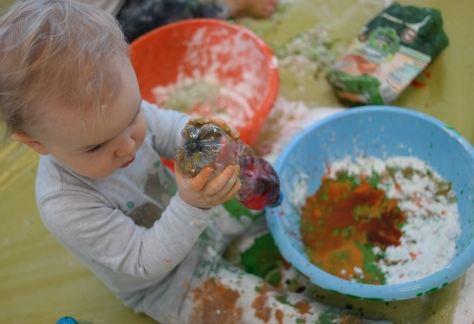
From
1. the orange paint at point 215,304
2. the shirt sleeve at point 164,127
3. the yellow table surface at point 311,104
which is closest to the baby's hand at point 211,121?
the shirt sleeve at point 164,127

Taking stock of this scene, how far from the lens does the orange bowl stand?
1.46 m

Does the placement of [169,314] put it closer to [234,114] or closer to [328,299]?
A: [328,299]

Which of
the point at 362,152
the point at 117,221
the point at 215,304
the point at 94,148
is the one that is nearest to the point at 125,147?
the point at 94,148

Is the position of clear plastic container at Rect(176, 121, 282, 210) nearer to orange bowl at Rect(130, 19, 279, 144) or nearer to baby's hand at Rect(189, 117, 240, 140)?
baby's hand at Rect(189, 117, 240, 140)

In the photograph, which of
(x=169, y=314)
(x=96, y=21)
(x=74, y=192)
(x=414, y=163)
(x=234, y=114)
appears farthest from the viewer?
(x=234, y=114)

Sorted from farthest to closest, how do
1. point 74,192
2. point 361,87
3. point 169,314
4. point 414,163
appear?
point 361,87 < point 414,163 < point 169,314 < point 74,192

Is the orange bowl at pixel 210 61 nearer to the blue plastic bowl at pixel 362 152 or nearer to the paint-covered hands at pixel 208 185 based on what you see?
the blue plastic bowl at pixel 362 152

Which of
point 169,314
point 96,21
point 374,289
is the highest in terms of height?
point 96,21

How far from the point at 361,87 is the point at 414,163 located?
0.88 feet

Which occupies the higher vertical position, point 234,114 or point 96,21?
point 96,21

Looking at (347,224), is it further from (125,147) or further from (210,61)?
(210,61)

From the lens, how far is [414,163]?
120 centimetres

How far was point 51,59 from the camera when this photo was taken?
0.69 metres

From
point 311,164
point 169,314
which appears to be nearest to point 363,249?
point 311,164
